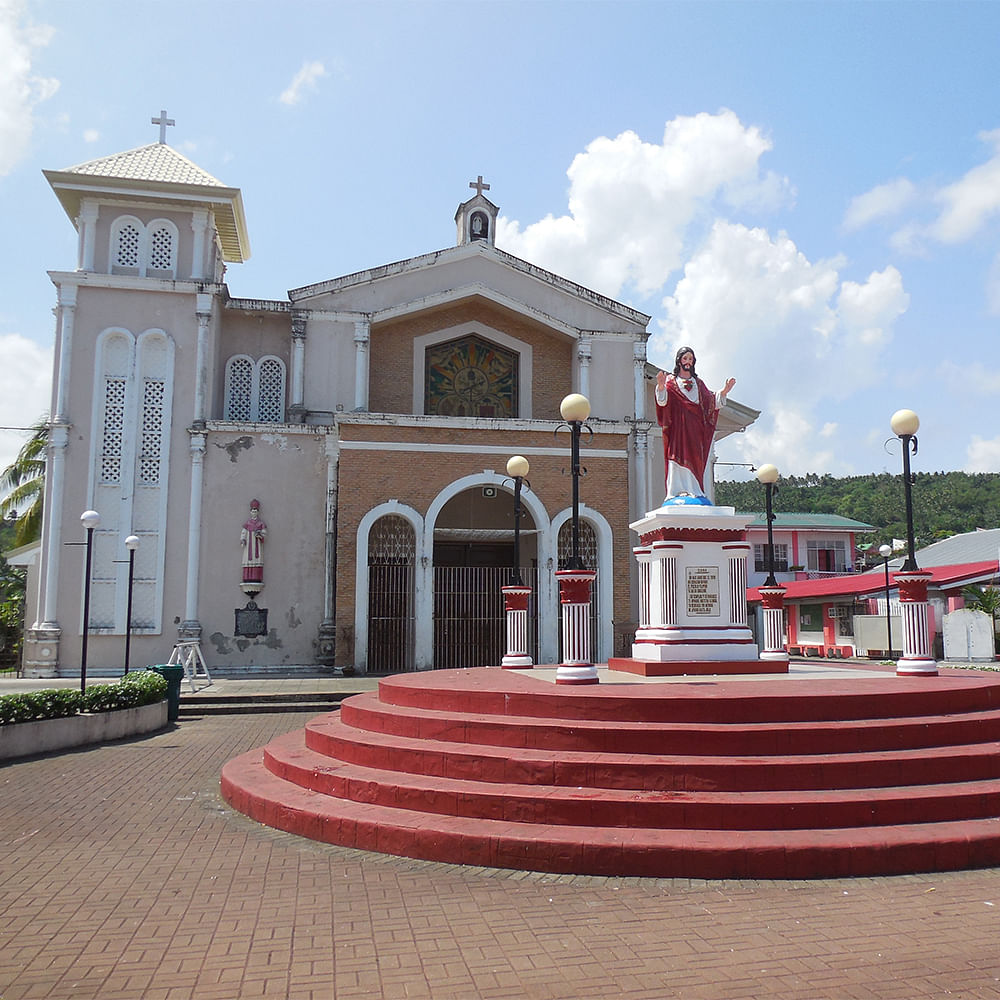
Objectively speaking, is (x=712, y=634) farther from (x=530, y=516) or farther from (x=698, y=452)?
(x=530, y=516)

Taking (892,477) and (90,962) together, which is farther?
(892,477)

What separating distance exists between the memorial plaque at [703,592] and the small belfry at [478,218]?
53.6 ft

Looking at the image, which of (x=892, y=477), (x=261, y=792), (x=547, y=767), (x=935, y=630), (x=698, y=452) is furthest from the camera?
(x=892, y=477)

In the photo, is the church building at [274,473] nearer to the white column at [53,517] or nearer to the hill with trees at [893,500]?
the white column at [53,517]

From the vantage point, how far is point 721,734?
271 inches

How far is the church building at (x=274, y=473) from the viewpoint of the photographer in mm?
19344

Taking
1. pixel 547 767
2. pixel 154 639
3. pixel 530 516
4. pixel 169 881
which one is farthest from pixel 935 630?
pixel 169 881

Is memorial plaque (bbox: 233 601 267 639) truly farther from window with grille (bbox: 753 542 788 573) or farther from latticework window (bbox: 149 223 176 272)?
window with grille (bbox: 753 542 788 573)

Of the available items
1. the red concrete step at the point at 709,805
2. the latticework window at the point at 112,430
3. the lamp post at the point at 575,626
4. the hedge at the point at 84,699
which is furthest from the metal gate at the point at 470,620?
the red concrete step at the point at 709,805

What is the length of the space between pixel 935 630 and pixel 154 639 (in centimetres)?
2436

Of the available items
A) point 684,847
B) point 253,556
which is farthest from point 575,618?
point 253,556

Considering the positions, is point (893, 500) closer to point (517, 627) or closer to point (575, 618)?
point (517, 627)

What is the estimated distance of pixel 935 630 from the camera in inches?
1143

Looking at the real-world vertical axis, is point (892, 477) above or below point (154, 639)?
above
